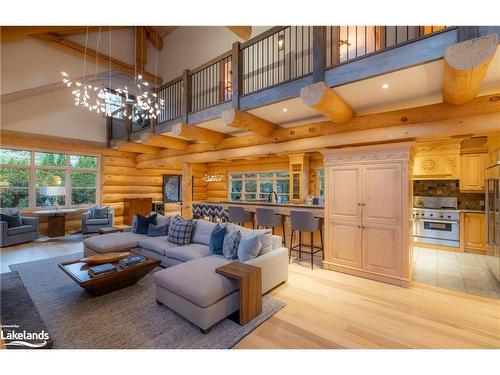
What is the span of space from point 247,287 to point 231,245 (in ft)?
2.59

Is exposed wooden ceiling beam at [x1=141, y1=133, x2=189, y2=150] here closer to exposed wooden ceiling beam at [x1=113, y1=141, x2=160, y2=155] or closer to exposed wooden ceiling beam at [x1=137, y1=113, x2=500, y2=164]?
exposed wooden ceiling beam at [x1=113, y1=141, x2=160, y2=155]

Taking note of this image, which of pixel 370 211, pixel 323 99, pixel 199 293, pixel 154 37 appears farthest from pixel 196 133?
pixel 154 37

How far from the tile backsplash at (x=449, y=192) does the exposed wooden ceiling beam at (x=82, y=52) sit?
9.20 meters

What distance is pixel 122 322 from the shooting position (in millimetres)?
2312

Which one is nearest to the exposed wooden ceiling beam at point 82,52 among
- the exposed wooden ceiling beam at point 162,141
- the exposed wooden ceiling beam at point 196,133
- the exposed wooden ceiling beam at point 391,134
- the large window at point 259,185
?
the exposed wooden ceiling beam at point 162,141

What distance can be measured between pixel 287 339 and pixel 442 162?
549cm

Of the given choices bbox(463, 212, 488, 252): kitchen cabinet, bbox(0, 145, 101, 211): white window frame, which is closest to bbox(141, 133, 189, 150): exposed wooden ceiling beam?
bbox(0, 145, 101, 211): white window frame

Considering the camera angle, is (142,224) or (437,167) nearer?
(142,224)

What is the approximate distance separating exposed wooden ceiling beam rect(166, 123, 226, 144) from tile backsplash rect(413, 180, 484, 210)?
17.0 ft

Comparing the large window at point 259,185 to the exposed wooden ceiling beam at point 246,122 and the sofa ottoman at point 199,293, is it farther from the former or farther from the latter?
the sofa ottoman at point 199,293

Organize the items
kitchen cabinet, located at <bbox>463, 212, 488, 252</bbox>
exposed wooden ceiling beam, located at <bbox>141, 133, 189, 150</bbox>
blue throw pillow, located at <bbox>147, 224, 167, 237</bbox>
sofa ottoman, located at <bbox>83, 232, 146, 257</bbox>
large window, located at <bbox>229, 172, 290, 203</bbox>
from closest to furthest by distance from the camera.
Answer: sofa ottoman, located at <bbox>83, 232, 146, 257</bbox> < blue throw pillow, located at <bbox>147, 224, 167, 237</bbox> < kitchen cabinet, located at <bbox>463, 212, 488, 252</bbox> < exposed wooden ceiling beam, located at <bbox>141, 133, 189, 150</bbox> < large window, located at <bbox>229, 172, 290, 203</bbox>

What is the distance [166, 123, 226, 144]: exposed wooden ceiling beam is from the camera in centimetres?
462

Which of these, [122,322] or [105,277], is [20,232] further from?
[122,322]
